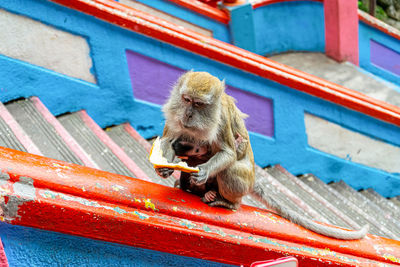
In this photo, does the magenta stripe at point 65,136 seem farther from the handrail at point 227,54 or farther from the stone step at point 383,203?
the stone step at point 383,203

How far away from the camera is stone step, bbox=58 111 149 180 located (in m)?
3.06

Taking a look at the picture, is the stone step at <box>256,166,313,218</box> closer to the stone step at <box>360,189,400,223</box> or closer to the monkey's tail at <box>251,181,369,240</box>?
the monkey's tail at <box>251,181,369,240</box>

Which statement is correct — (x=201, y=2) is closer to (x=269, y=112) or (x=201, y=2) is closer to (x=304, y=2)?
(x=304, y=2)

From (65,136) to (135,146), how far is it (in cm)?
67

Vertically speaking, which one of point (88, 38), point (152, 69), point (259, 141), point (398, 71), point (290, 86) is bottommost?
point (398, 71)

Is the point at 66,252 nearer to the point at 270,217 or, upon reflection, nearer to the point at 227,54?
the point at 270,217

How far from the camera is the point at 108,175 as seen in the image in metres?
1.97

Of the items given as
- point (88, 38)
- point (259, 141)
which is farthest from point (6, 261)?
point (259, 141)

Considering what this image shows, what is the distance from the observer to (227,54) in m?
→ 3.85

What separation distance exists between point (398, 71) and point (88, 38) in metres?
5.58

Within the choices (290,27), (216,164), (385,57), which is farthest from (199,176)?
(385,57)

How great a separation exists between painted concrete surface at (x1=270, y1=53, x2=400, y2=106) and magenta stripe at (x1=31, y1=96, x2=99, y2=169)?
4.29 metres

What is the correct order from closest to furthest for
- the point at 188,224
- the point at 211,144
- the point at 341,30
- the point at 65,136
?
the point at 188,224 < the point at 211,144 < the point at 65,136 < the point at 341,30

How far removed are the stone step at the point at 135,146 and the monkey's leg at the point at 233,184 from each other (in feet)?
3.04
